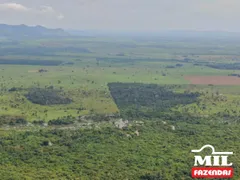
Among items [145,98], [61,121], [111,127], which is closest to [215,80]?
[145,98]

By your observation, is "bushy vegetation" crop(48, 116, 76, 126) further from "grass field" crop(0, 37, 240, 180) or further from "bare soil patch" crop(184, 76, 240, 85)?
"bare soil patch" crop(184, 76, 240, 85)

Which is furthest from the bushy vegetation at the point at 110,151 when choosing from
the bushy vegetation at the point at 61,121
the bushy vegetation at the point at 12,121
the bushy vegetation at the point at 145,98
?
the bushy vegetation at the point at 145,98

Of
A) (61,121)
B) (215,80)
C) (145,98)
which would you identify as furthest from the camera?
(215,80)

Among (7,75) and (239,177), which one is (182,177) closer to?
(239,177)

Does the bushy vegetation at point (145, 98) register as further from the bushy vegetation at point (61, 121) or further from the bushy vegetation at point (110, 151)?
the bushy vegetation at point (110, 151)

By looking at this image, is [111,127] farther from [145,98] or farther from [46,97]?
[46,97]

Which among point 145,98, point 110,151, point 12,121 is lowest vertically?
point 110,151

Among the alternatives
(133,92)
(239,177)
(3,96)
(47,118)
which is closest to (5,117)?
(47,118)
